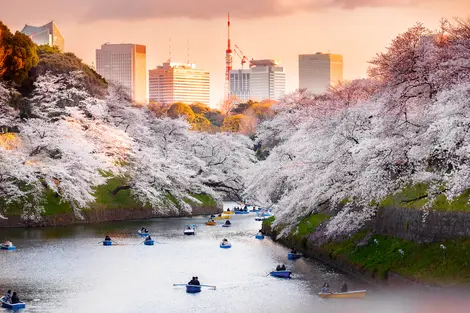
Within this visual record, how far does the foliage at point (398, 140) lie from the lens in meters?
40.3

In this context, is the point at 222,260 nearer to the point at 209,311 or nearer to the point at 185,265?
the point at 185,265

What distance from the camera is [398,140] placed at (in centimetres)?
4484

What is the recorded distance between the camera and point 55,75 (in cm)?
9388

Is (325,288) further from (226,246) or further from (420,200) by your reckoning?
(226,246)

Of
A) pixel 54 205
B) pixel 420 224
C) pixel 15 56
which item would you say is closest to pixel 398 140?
pixel 420 224

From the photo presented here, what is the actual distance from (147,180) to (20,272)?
38382mm

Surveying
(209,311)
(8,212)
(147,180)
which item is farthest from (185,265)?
(147,180)

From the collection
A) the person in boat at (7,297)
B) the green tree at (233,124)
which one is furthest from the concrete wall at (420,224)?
the green tree at (233,124)

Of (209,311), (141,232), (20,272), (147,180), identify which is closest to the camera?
(209,311)

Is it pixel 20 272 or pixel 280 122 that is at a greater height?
pixel 280 122

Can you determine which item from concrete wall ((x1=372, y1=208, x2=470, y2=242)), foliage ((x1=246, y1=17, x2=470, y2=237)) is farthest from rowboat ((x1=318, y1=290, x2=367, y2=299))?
foliage ((x1=246, y1=17, x2=470, y2=237))

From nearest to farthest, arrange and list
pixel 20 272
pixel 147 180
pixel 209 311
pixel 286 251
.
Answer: pixel 209 311 → pixel 20 272 → pixel 286 251 → pixel 147 180

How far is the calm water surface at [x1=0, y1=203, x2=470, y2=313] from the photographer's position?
40906 mm

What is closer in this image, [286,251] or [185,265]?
[185,265]
